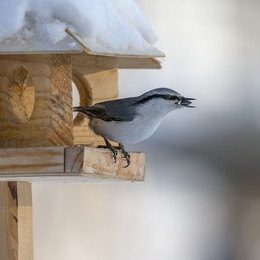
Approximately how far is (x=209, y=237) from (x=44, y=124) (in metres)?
2.86

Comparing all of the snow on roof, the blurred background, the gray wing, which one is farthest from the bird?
the blurred background

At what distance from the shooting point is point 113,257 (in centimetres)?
493

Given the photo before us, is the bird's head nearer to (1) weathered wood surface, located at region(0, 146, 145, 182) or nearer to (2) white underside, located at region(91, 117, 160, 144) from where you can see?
(2) white underside, located at region(91, 117, 160, 144)

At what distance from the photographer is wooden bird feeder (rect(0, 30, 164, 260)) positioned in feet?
8.64

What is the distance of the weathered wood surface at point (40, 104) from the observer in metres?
2.84

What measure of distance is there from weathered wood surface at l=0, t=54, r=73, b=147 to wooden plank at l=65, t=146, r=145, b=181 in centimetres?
18

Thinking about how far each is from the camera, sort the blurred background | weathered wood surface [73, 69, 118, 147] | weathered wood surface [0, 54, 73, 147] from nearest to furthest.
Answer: weathered wood surface [0, 54, 73, 147] → weathered wood surface [73, 69, 118, 147] → the blurred background

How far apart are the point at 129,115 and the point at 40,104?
45 cm

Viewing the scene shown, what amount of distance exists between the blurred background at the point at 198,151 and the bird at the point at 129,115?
187 cm

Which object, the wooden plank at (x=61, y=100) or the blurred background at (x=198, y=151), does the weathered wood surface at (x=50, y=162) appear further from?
the blurred background at (x=198, y=151)

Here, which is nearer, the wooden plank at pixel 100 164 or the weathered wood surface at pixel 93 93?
the wooden plank at pixel 100 164

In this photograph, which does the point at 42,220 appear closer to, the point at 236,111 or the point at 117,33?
the point at 236,111

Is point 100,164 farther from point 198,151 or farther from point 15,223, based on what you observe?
point 198,151

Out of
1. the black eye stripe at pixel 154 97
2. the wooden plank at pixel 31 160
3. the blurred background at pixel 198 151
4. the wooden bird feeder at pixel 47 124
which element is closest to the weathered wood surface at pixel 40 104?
the wooden bird feeder at pixel 47 124
